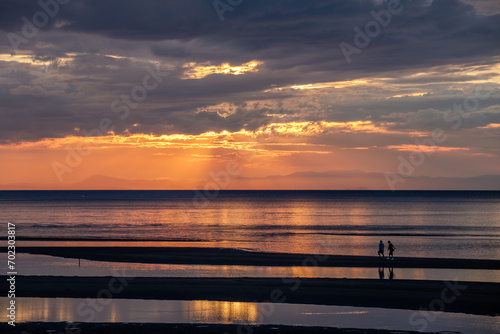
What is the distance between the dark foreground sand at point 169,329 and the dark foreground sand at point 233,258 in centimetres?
2234

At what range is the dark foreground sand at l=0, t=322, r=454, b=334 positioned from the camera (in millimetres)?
22766

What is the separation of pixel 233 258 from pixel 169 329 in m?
27.5

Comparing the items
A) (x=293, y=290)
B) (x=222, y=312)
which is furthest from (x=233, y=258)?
(x=222, y=312)

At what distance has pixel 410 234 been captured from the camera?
82.4 meters

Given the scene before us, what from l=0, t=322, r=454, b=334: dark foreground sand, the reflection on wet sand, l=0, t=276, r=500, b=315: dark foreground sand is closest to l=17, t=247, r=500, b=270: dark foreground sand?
l=0, t=276, r=500, b=315: dark foreground sand

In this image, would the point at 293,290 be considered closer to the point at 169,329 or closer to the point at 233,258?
the point at 169,329

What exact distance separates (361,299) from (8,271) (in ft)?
86.8

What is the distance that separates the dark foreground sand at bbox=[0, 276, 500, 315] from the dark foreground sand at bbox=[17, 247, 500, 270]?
1031cm

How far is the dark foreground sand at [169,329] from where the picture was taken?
22766 millimetres

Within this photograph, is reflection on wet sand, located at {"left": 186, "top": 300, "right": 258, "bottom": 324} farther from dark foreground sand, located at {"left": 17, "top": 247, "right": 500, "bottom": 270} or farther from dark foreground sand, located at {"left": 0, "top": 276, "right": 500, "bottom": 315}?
dark foreground sand, located at {"left": 17, "top": 247, "right": 500, "bottom": 270}

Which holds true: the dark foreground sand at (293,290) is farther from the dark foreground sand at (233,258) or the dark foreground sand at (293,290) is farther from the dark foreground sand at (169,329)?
the dark foreground sand at (233,258)

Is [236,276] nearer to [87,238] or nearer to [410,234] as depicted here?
[87,238]

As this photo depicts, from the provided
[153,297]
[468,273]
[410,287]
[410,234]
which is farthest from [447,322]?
[410,234]

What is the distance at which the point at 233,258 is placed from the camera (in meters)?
50.7
